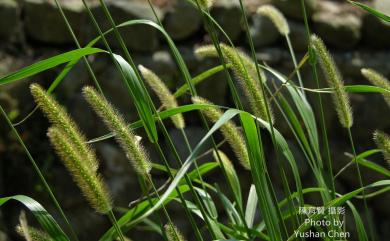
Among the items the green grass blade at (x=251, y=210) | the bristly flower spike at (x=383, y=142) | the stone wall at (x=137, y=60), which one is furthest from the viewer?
the stone wall at (x=137, y=60)

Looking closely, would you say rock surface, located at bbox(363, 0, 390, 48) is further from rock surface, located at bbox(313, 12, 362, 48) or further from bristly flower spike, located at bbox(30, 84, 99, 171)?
bristly flower spike, located at bbox(30, 84, 99, 171)

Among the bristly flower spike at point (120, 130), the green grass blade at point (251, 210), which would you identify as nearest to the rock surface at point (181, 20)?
the green grass blade at point (251, 210)

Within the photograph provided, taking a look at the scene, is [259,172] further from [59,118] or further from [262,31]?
[262,31]

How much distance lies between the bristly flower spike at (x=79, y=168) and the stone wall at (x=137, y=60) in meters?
2.49

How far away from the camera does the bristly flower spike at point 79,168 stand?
2.59 ft

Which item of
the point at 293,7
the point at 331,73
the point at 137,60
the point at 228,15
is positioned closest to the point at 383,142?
the point at 331,73

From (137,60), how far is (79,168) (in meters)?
2.82

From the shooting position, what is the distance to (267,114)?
1.04m

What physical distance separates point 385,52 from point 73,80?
188 centimetres

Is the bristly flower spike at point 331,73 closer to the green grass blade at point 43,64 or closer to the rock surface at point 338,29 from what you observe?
the green grass blade at point 43,64

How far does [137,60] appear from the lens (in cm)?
360

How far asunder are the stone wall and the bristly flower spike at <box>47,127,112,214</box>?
249cm

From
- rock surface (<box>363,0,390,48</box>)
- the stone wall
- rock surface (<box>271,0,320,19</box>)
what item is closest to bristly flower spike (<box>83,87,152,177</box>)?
the stone wall

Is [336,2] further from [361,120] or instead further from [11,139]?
[11,139]
